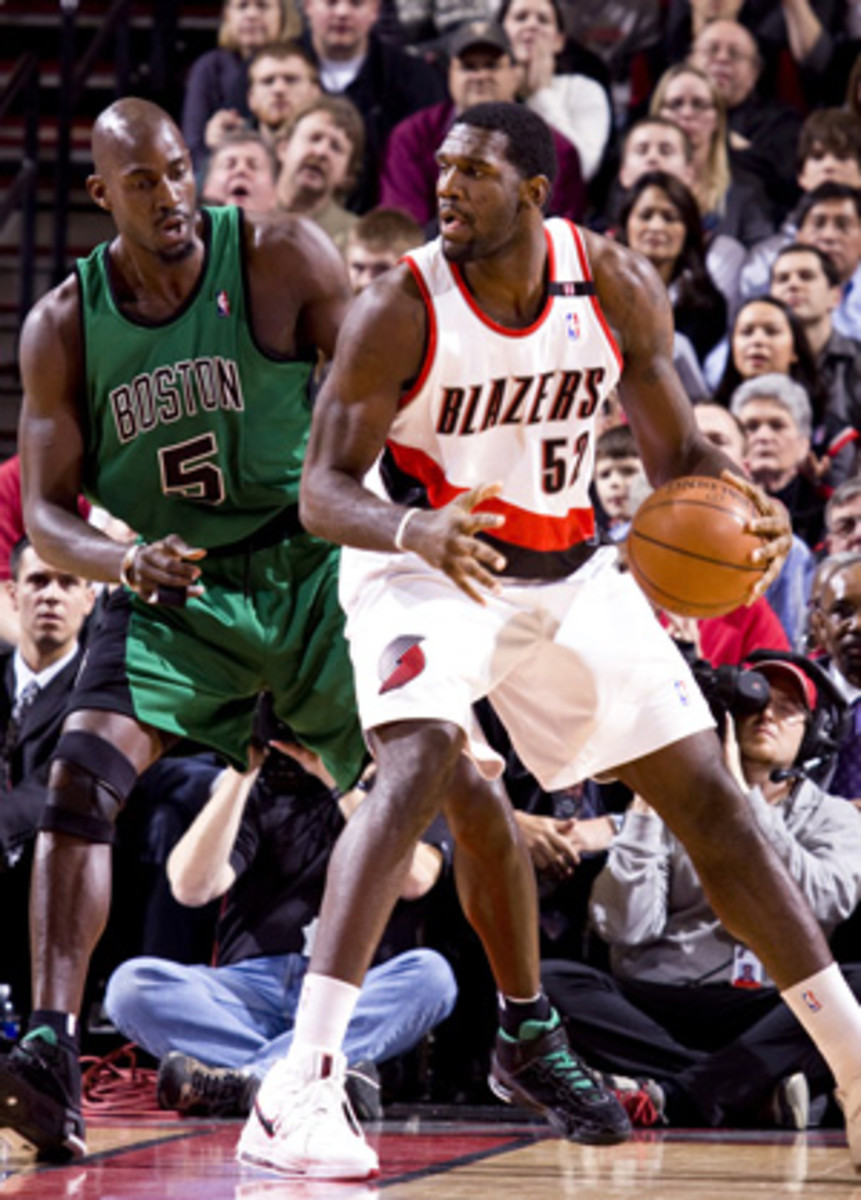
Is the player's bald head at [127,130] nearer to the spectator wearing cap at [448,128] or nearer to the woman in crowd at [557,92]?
the spectator wearing cap at [448,128]

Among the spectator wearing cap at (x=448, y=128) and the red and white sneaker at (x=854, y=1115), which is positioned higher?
the spectator wearing cap at (x=448, y=128)

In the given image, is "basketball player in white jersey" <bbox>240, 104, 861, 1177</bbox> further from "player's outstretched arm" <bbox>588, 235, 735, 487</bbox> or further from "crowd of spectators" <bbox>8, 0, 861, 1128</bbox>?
"crowd of spectators" <bbox>8, 0, 861, 1128</bbox>

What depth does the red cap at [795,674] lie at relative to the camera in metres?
5.19

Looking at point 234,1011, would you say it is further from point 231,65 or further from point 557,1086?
point 231,65

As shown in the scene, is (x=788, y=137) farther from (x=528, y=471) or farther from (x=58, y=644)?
(x=528, y=471)

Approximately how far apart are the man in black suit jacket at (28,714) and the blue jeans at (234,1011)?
0.52 meters

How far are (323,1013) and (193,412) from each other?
1349 mm

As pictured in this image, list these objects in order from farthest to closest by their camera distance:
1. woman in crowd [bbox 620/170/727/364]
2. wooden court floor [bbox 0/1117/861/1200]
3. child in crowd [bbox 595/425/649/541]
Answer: woman in crowd [bbox 620/170/727/364], child in crowd [bbox 595/425/649/541], wooden court floor [bbox 0/1117/861/1200]

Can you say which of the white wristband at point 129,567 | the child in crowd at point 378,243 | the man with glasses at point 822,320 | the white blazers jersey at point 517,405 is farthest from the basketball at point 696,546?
the man with glasses at point 822,320

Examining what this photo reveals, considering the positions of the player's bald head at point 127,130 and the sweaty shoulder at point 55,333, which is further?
the sweaty shoulder at point 55,333

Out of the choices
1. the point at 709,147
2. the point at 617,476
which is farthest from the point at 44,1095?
the point at 709,147

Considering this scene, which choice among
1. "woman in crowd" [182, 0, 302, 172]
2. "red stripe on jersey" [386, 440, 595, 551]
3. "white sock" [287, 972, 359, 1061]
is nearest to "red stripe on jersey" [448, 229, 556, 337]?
"red stripe on jersey" [386, 440, 595, 551]

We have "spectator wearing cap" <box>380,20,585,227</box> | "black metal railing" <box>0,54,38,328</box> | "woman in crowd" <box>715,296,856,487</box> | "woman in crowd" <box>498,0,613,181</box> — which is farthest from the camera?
"woman in crowd" <box>498,0,613,181</box>

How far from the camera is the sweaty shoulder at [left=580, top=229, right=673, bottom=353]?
3.77m
